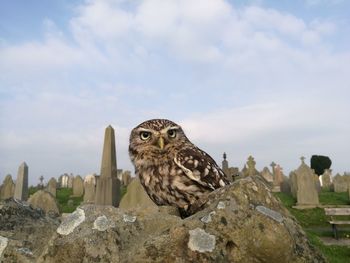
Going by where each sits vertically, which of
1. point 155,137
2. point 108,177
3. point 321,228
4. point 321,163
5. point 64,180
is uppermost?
point 321,163

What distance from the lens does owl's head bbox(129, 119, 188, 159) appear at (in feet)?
15.2

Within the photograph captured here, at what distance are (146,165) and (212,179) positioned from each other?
80cm

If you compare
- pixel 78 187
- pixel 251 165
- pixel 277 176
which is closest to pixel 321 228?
pixel 251 165

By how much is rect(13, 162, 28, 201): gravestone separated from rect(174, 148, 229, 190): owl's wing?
19.2 m

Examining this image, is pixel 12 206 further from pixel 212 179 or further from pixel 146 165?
pixel 212 179

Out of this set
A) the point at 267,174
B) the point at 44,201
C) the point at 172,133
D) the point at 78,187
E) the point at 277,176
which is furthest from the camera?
the point at 267,174

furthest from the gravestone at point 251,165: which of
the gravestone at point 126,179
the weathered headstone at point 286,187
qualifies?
the gravestone at point 126,179

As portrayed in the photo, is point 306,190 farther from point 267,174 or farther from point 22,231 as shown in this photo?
point 22,231

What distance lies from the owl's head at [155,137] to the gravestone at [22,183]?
60.7 ft

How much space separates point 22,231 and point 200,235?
2.33 metres

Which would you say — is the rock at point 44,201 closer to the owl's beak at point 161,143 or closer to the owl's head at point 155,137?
the owl's head at point 155,137

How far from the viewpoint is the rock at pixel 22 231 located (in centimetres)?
348

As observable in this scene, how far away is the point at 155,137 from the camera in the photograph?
473cm

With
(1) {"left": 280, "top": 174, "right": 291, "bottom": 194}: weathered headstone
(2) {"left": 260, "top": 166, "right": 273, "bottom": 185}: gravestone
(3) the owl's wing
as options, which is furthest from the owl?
(2) {"left": 260, "top": 166, "right": 273, "bottom": 185}: gravestone
